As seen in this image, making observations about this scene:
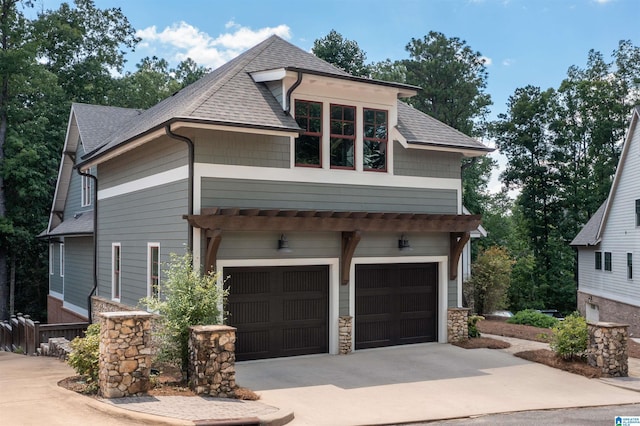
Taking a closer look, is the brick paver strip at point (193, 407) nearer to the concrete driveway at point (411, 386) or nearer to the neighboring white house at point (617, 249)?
the concrete driveway at point (411, 386)

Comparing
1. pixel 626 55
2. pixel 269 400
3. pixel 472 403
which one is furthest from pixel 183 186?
pixel 626 55

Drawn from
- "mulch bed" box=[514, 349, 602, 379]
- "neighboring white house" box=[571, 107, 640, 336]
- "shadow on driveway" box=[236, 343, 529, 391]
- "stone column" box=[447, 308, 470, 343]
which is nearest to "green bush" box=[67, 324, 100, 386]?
"shadow on driveway" box=[236, 343, 529, 391]

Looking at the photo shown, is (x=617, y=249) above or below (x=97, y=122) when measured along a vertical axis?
below

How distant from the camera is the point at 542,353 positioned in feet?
48.2

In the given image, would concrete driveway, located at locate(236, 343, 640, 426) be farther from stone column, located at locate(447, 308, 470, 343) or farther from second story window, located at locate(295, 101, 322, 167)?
second story window, located at locate(295, 101, 322, 167)

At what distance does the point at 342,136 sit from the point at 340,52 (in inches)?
896

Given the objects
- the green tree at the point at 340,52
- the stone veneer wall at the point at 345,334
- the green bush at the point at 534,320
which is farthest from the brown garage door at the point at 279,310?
the green tree at the point at 340,52

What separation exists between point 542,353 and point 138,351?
980cm

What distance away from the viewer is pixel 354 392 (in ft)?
36.0

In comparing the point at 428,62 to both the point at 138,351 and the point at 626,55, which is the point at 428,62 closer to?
the point at 626,55

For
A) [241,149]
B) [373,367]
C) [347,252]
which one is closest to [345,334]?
[373,367]

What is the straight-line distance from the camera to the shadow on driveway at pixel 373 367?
11.7 meters

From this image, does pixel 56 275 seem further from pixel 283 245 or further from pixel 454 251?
pixel 454 251

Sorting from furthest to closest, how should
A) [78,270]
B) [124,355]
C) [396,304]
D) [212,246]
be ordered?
1. [78,270]
2. [396,304]
3. [212,246]
4. [124,355]
